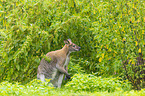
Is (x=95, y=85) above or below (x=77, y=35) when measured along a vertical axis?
below

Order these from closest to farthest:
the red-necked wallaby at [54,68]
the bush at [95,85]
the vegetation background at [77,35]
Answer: the bush at [95,85] → the vegetation background at [77,35] → the red-necked wallaby at [54,68]

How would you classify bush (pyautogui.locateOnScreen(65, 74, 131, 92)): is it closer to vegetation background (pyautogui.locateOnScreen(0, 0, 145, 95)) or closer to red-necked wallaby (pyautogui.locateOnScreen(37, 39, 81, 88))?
vegetation background (pyautogui.locateOnScreen(0, 0, 145, 95))

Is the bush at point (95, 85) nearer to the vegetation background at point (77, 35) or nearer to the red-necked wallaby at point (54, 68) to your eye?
the vegetation background at point (77, 35)

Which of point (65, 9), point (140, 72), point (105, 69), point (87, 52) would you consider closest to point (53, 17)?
point (65, 9)

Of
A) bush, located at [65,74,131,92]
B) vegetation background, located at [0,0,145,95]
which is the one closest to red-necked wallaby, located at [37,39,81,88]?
vegetation background, located at [0,0,145,95]

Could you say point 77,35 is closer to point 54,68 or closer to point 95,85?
point 54,68

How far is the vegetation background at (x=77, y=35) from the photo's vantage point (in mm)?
7656

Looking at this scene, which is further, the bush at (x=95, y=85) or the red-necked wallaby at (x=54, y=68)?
the red-necked wallaby at (x=54, y=68)

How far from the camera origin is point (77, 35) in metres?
9.99

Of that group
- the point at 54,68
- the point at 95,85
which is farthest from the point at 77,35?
the point at 95,85

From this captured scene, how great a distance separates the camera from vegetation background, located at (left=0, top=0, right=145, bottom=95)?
766 centimetres

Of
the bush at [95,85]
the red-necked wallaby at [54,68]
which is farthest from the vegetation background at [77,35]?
the red-necked wallaby at [54,68]

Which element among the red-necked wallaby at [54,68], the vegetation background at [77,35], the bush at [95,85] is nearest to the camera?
the bush at [95,85]

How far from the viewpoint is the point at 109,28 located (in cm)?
808
